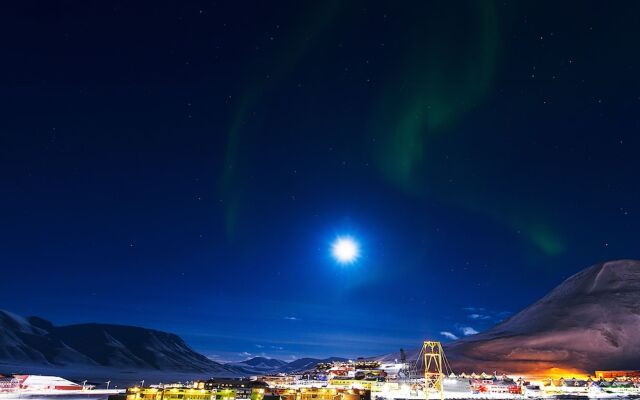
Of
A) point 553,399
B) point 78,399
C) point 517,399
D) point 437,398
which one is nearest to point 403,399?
point 437,398

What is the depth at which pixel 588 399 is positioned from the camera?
195 meters

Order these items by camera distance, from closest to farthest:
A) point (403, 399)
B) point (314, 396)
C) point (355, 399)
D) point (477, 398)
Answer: point (355, 399)
point (314, 396)
point (403, 399)
point (477, 398)

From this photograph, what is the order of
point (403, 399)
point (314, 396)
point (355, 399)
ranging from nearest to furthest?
point (355, 399) → point (314, 396) → point (403, 399)

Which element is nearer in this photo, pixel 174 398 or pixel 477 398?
pixel 174 398

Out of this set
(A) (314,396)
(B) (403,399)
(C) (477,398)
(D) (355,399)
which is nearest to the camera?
(D) (355,399)

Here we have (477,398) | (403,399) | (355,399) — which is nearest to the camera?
(355,399)

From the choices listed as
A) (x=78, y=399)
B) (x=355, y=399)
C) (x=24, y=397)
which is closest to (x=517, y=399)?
(x=355, y=399)

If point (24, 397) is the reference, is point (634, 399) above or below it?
below

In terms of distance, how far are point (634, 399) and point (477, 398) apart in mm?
Answer: 58747

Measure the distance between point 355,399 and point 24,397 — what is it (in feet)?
405

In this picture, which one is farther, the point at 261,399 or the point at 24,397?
the point at 24,397

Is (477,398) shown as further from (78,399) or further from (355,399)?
(78,399)

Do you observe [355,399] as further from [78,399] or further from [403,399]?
[78,399]

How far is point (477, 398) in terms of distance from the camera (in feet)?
633
